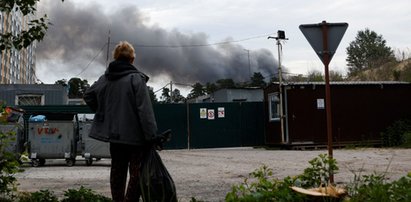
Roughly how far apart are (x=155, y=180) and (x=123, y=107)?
78 centimetres

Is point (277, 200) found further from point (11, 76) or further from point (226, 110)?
point (11, 76)

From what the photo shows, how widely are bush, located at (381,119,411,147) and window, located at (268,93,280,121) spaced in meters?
4.51

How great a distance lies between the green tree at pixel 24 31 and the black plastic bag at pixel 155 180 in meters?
1.75

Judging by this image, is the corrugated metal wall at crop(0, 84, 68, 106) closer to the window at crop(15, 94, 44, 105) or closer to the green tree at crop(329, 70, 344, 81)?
the window at crop(15, 94, 44, 105)

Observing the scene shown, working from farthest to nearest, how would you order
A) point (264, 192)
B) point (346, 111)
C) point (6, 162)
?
point (346, 111) < point (6, 162) < point (264, 192)

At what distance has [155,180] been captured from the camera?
4297mm

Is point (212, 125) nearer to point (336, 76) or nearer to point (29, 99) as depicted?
point (29, 99)

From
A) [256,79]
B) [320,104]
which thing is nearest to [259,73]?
[256,79]

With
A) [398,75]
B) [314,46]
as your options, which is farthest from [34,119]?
[398,75]

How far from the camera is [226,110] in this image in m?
22.5

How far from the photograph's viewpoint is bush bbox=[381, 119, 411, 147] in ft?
66.4

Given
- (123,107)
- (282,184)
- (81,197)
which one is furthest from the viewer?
(81,197)

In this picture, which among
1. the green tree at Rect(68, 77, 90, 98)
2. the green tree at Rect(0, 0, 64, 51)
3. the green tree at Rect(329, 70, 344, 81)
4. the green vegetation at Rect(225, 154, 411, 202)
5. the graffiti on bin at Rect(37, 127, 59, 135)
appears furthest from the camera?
the green tree at Rect(68, 77, 90, 98)

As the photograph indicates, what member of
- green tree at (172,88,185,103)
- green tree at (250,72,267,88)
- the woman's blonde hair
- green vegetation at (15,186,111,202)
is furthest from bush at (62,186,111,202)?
green tree at (250,72,267,88)
